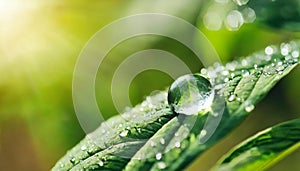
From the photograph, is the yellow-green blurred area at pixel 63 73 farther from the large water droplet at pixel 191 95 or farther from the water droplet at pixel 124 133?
the water droplet at pixel 124 133

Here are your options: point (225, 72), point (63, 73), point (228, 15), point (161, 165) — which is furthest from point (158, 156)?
point (63, 73)

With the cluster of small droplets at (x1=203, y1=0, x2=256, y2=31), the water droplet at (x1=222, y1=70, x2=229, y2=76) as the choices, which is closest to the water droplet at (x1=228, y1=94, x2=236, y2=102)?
the water droplet at (x1=222, y1=70, x2=229, y2=76)

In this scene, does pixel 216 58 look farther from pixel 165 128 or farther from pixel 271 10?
pixel 165 128

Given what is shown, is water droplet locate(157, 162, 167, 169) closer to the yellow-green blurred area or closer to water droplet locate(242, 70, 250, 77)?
water droplet locate(242, 70, 250, 77)

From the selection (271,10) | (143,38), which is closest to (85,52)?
(143,38)

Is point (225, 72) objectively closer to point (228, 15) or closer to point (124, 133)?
point (124, 133)

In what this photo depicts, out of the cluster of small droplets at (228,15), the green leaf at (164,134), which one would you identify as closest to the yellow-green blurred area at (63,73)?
the cluster of small droplets at (228,15)
